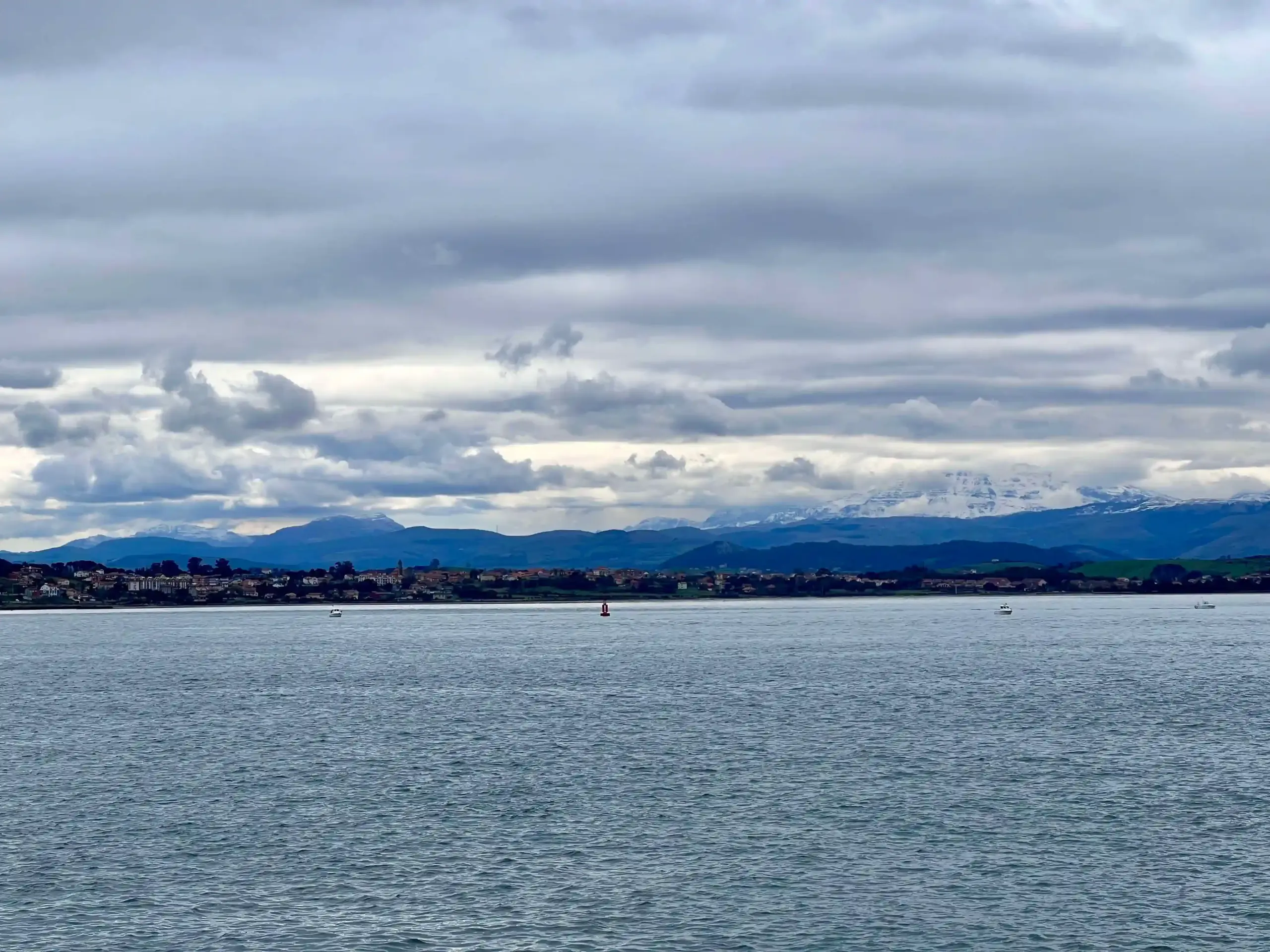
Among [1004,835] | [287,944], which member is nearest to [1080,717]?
[1004,835]

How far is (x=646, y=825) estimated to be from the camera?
69.5 m

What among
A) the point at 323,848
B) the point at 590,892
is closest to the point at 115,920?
the point at 323,848

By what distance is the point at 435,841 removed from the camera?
6606 centimetres

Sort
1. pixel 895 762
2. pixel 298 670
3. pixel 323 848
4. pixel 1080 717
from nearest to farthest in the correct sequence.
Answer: pixel 323 848 → pixel 895 762 → pixel 1080 717 → pixel 298 670

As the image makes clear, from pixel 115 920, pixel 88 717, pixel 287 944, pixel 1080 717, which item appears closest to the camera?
pixel 287 944

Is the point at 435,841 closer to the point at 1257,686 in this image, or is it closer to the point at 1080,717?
the point at 1080,717

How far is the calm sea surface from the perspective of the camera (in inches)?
2037

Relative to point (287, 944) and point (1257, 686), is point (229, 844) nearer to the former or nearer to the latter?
point (287, 944)

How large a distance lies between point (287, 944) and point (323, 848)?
52.3 feet

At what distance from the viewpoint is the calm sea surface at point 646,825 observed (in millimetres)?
51750

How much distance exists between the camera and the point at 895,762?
89.2 m

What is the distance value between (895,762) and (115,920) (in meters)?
50.7

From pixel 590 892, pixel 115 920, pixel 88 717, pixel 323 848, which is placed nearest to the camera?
pixel 115 920

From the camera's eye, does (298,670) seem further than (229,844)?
Yes
